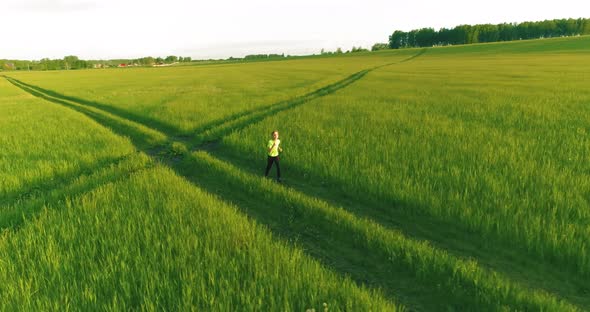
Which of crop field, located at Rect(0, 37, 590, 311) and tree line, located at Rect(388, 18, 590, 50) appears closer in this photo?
crop field, located at Rect(0, 37, 590, 311)

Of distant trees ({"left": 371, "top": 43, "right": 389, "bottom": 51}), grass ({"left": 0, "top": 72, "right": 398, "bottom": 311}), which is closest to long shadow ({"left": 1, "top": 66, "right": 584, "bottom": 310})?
grass ({"left": 0, "top": 72, "right": 398, "bottom": 311})

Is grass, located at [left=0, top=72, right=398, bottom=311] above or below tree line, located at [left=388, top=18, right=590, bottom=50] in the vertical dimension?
below

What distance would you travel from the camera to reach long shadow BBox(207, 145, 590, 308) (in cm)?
370

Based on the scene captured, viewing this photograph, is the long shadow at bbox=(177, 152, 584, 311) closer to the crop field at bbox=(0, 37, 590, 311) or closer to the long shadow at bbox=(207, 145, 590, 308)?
the crop field at bbox=(0, 37, 590, 311)

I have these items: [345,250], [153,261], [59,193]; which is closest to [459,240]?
[345,250]

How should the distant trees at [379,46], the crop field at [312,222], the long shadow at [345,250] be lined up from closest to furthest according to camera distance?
1. the crop field at [312,222]
2. the long shadow at [345,250]
3. the distant trees at [379,46]

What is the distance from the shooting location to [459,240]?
4656mm

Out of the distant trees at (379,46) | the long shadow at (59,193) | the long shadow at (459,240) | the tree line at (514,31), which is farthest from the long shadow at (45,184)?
the distant trees at (379,46)

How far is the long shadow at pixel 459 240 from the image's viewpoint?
3.70 meters

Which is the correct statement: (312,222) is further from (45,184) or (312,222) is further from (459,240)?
(45,184)

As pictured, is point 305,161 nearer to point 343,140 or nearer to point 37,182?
point 343,140

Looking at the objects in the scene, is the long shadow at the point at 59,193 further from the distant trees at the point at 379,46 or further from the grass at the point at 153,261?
the distant trees at the point at 379,46

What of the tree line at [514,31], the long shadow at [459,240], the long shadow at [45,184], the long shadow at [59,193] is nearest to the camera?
the long shadow at [459,240]

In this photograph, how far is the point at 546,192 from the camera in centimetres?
528
